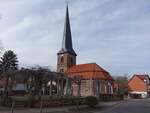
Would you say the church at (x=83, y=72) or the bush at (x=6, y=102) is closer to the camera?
the bush at (x=6, y=102)

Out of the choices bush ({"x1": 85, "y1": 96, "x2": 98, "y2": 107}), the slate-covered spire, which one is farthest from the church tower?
bush ({"x1": 85, "y1": 96, "x2": 98, "y2": 107})

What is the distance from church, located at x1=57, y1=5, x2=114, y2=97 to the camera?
195ft

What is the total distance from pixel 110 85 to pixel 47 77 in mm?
36246

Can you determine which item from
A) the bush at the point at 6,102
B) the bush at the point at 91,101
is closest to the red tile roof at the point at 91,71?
the bush at the point at 91,101

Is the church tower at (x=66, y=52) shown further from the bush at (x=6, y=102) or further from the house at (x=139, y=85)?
the bush at (x=6, y=102)

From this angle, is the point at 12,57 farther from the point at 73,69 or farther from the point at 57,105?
the point at 57,105

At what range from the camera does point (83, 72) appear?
211 feet

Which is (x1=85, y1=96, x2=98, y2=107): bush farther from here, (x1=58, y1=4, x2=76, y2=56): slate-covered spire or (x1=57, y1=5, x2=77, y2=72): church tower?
(x1=58, y1=4, x2=76, y2=56): slate-covered spire

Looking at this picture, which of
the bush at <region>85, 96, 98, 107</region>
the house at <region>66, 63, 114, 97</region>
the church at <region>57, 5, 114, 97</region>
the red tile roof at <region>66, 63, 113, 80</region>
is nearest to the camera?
the bush at <region>85, 96, 98, 107</region>

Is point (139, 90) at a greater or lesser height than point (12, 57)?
lesser

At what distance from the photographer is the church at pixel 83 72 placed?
2345 inches

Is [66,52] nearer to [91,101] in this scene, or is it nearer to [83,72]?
[83,72]

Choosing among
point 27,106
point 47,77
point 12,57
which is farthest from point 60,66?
point 27,106

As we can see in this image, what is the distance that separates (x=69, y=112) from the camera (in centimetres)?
2261
